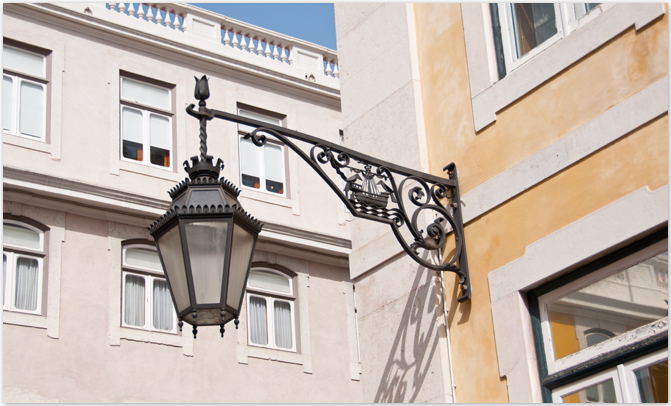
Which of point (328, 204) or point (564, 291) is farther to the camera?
point (328, 204)

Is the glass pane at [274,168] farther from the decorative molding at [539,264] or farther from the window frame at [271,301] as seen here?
the decorative molding at [539,264]

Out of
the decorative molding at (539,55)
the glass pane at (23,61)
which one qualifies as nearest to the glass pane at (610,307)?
the decorative molding at (539,55)

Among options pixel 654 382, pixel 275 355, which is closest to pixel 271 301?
pixel 275 355

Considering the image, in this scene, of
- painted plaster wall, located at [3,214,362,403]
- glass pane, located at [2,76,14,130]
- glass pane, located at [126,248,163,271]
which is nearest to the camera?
painted plaster wall, located at [3,214,362,403]

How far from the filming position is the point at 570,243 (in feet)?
17.8

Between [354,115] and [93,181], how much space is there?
9.72 m

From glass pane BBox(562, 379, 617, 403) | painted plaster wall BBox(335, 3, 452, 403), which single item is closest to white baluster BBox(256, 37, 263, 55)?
painted plaster wall BBox(335, 3, 452, 403)

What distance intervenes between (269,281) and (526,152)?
12.7 meters

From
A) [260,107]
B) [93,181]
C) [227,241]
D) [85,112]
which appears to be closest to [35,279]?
[93,181]

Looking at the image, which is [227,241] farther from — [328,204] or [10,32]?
[328,204]

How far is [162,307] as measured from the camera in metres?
16.7

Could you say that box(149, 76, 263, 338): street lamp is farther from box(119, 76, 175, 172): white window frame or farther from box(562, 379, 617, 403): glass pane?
box(119, 76, 175, 172): white window frame

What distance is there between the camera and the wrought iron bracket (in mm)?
5688

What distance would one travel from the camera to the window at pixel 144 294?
1636cm
